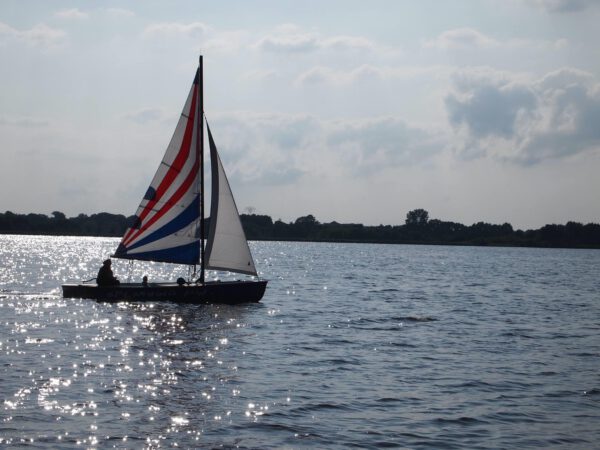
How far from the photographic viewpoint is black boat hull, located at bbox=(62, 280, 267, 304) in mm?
40031

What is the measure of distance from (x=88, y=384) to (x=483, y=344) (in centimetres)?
1630

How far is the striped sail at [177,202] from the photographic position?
41.6 m

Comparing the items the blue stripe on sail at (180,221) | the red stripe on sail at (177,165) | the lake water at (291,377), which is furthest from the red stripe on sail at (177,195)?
the lake water at (291,377)

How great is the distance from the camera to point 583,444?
57.9 feet

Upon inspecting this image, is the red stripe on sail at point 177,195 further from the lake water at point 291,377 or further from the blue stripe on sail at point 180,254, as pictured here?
the lake water at point 291,377

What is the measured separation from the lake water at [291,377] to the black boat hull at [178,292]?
2.02 feet

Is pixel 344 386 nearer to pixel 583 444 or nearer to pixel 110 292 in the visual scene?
pixel 583 444

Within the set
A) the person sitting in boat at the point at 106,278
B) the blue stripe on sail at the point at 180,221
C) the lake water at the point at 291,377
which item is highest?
the blue stripe on sail at the point at 180,221

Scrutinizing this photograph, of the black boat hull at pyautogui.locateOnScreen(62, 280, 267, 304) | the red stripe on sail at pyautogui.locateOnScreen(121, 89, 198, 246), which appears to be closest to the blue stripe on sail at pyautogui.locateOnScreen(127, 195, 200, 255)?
the red stripe on sail at pyautogui.locateOnScreen(121, 89, 198, 246)

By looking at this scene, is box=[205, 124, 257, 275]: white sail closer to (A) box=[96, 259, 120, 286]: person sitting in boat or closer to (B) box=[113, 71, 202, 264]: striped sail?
(B) box=[113, 71, 202, 264]: striped sail

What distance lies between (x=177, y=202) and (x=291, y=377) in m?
19.7

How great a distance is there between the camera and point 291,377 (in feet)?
77.9

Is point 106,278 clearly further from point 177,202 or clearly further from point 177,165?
point 177,165

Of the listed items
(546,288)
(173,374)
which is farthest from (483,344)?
(546,288)
